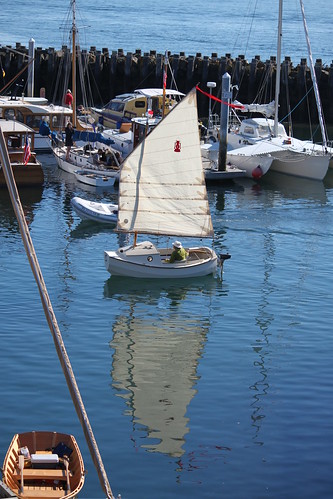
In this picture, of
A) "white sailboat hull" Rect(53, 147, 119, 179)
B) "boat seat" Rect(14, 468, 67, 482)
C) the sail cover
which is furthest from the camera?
"white sailboat hull" Rect(53, 147, 119, 179)

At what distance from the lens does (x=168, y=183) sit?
3469 centimetres

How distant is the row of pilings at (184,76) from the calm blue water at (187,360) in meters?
25.5

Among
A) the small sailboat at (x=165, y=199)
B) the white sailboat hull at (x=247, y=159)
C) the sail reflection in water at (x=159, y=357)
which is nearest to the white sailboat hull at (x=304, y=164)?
the white sailboat hull at (x=247, y=159)

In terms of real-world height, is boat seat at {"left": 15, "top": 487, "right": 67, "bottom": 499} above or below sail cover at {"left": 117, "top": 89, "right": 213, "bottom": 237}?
below

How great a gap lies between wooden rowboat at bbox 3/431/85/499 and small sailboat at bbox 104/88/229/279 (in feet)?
48.6

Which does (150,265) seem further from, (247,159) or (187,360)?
(247,159)

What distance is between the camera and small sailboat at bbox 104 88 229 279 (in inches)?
1331

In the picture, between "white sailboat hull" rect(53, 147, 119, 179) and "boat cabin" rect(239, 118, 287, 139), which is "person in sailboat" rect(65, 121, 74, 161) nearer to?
"white sailboat hull" rect(53, 147, 119, 179)

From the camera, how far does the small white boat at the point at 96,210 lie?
1629 inches

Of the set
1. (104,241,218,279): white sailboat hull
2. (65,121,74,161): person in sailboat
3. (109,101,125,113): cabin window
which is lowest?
(104,241,218,279): white sailboat hull

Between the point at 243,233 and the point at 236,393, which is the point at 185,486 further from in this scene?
the point at 243,233

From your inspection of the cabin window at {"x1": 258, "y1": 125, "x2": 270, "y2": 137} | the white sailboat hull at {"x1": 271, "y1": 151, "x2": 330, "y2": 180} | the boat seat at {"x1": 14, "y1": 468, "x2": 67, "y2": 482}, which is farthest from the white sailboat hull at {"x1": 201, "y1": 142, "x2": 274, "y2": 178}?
the boat seat at {"x1": 14, "y1": 468, "x2": 67, "y2": 482}

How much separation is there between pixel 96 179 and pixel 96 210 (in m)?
6.26

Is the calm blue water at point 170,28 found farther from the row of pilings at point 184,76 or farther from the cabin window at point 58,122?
the cabin window at point 58,122
